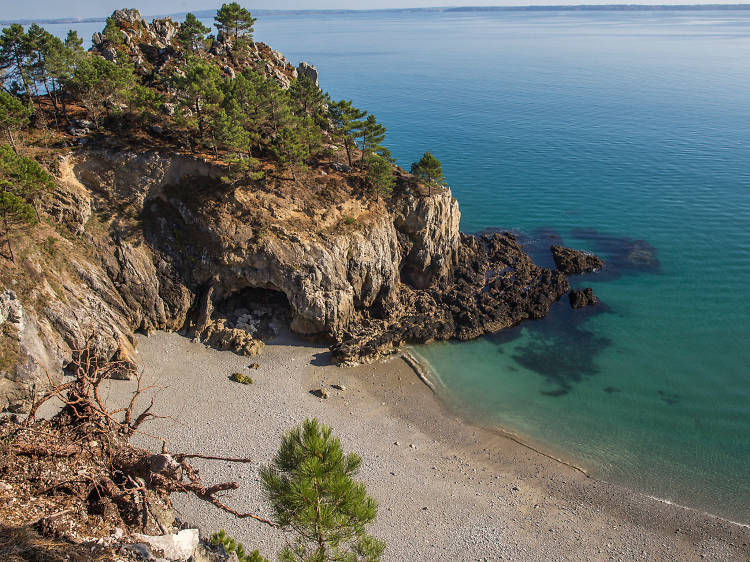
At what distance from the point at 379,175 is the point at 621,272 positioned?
31.6 meters

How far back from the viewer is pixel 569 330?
4581cm

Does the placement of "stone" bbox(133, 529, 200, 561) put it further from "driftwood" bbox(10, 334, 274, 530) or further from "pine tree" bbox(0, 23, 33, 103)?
"pine tree" bbox(0, 23, 33, 103)

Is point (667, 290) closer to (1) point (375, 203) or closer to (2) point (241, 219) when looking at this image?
(1) point (375, 203)

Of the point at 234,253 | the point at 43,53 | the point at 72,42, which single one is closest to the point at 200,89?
the point at 234,253

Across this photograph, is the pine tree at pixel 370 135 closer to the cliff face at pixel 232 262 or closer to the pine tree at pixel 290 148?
the cliff face at pixel 232 262

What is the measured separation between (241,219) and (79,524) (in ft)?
124

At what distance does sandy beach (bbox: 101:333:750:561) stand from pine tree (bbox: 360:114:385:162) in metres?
22.8

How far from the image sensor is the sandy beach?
27.1 metres

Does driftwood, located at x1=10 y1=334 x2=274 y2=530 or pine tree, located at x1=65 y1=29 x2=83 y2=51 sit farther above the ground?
pine tree, located at x1=65 y1=29 x2=83 y2=51

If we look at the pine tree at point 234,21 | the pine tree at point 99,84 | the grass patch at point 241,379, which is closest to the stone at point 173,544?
the grass patch at point 241,379

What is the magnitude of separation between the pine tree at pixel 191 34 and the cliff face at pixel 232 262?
84.8ft

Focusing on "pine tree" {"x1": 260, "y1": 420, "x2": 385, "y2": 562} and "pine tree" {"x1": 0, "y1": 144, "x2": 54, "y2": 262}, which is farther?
"pine tree" {"x1": 0, "y1": 144, "x2": 54, "y2": 262}

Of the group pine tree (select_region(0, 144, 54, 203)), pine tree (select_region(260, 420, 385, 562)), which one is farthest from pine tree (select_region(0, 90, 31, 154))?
pine tree (select_region(260, 420, 385, 562))

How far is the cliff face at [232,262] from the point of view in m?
40.9
